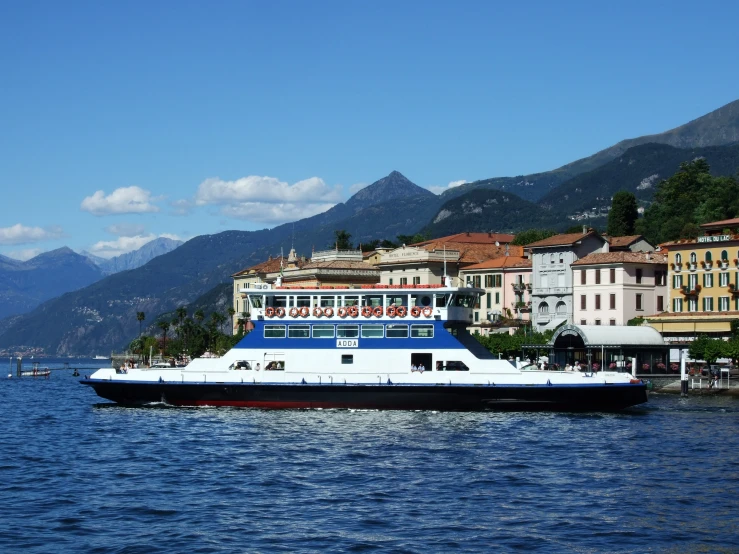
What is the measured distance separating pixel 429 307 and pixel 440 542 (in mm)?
28851

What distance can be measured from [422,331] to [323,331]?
4.87 m

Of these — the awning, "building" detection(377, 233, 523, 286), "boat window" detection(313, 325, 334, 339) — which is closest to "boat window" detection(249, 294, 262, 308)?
"boat window" detection(313, 325, 334, 339)

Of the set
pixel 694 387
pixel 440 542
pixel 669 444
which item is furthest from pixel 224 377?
pixel 694 387

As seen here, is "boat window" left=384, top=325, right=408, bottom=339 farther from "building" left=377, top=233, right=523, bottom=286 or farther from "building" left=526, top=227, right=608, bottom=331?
"building" left=377, top=233, right=523, bottom=286

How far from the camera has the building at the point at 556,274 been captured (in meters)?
96.1

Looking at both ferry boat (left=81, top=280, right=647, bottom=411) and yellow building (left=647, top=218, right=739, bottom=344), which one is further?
yellow building (left=647, top=218, right=739, bottom=344)

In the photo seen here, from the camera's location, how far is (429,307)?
174 ft

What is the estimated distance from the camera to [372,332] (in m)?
53.3

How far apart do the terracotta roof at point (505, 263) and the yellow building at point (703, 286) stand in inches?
642

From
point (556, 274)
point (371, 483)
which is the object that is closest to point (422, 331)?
point (371, 483)

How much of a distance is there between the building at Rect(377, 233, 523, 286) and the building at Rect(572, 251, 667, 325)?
49.6 feet

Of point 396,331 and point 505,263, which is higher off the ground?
point 505,263

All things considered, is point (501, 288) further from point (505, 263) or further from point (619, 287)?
point (619, 287)

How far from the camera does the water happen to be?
25125 mm
